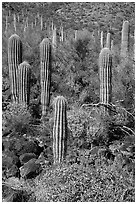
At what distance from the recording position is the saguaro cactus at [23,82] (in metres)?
11.8

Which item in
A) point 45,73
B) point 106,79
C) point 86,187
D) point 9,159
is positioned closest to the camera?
point 86,187

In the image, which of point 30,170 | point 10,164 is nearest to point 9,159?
point 10,164

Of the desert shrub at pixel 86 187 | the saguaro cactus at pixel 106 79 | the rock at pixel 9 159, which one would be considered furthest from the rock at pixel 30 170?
the desert shrub at pixel 86 187

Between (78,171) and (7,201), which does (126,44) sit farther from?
(78,171)

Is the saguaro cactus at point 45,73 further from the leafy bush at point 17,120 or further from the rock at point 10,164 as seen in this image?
the rock at point 10,164

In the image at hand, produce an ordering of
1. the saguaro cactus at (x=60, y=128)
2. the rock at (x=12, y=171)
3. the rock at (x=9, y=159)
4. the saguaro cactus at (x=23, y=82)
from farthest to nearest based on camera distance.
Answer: the saguaro cactus at (x=23, y=82) < the rock at (x=9, y=159) < the rock at (x=12, y=171) < the saguaro cactus at (x=60, y=128)

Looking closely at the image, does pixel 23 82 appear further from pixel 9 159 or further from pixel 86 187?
pixel 86 187

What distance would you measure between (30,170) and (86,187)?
4.21 meters

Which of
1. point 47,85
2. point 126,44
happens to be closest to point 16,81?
point 47,85

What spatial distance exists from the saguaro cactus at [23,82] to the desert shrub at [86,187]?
6.33 metres

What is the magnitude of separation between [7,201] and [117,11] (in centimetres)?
3254

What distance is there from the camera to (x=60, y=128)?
29.2 ft

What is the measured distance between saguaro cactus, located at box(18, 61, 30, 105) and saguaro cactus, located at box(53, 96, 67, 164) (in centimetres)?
315

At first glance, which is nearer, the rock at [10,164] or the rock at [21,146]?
the rock at [10,164]
